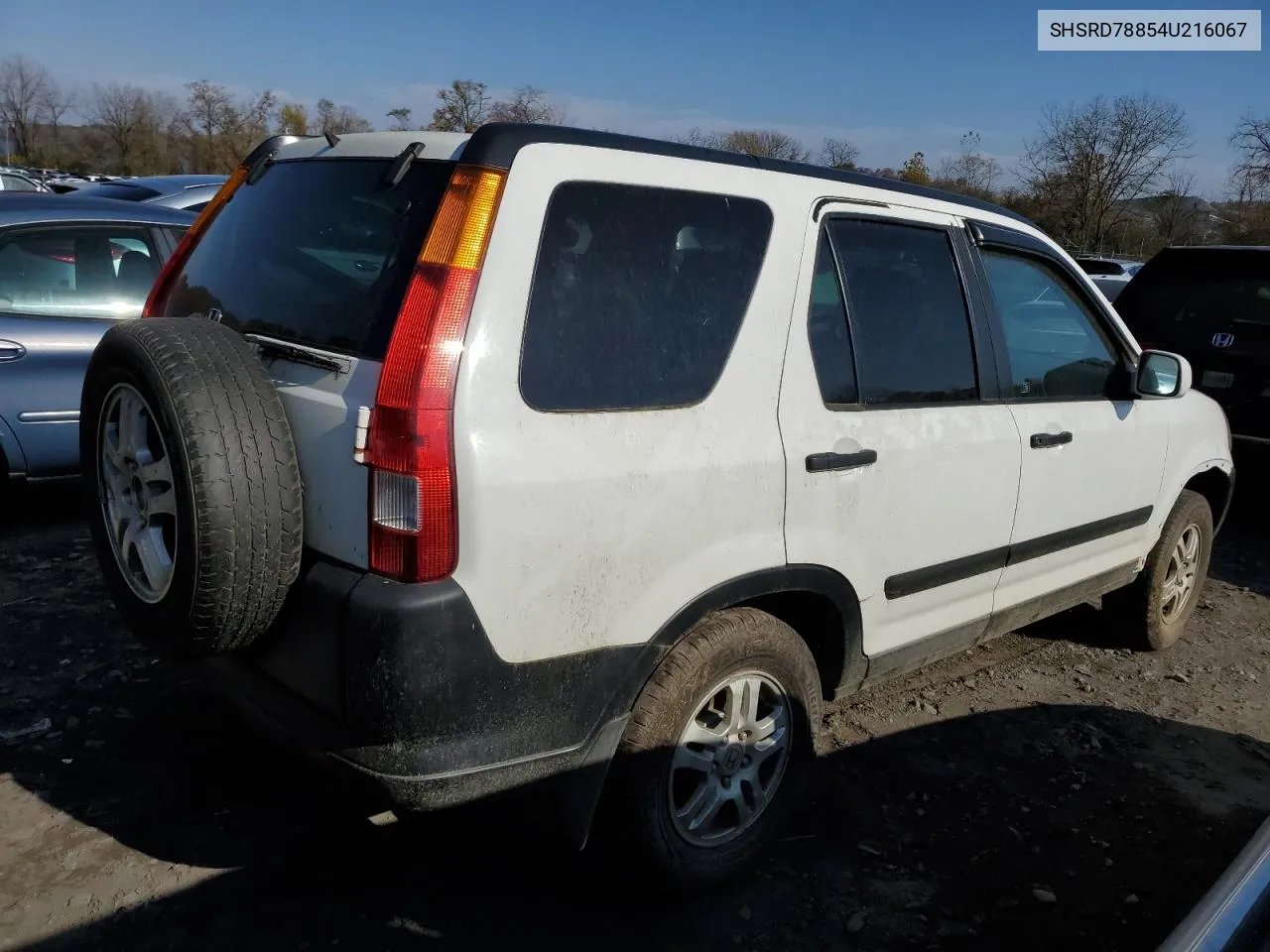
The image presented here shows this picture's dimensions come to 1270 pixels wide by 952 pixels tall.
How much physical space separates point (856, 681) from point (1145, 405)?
6.22 ft

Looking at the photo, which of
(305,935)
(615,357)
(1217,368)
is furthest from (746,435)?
(1217,368)

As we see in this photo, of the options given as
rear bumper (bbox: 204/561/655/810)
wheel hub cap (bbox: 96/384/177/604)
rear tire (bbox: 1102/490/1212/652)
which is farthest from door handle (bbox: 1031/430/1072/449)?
wheel hub cap (bbox: 96/384/177/604)

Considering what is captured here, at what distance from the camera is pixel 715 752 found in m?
2.64

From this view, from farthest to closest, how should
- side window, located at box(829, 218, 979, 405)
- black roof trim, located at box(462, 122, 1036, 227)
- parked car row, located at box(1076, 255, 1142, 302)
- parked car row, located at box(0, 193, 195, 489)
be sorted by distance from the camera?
1. parked car row, located at box(1076, 255, 1142, 302)
2. parked car row, located at box(0, 193, 195, 489)
3. side window, located at box(829, 218, 979, 405)
4. black roof trim, located at box(462, 122, 1036, 227)

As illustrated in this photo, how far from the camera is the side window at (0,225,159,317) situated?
16.3 feet

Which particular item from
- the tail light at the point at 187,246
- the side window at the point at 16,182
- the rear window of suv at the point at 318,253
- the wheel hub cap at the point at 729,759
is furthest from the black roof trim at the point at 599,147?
the side window at the point at 16,182

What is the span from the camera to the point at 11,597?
172 inches

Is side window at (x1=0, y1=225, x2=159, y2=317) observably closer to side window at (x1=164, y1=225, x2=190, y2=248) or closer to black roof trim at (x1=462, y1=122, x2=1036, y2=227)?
side window at (x1=164, y1=225, x2=190, y2=248)

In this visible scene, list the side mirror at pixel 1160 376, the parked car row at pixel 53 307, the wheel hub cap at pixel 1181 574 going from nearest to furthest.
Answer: the side mirror at pixel 1160 376, the wheel hub cap at pixel 1181 574, the parked car row at pixel 53 307

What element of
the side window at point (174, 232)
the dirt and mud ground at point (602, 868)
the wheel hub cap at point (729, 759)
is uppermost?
the side window at point (174, 232)

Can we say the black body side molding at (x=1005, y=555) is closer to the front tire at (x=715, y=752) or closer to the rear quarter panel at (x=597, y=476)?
the front tire at (x=715, y=752)

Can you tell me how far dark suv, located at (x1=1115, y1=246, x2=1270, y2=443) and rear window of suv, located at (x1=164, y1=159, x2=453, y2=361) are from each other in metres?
6.07

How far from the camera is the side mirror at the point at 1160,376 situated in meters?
3.82

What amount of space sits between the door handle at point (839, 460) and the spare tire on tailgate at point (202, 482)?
1.29m
